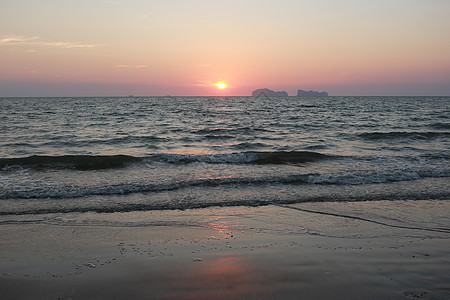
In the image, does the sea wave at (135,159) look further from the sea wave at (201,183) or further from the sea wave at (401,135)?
the sea wave at (401,135)

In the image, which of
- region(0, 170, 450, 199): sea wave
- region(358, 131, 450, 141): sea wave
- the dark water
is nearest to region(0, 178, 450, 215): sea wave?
the dark water

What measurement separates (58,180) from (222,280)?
7602 mm

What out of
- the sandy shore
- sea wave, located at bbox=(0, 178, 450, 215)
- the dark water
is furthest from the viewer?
the dark water

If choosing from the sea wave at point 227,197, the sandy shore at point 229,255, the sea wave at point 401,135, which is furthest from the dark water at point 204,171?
the sandy shore at point 229,255

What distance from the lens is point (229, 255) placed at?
172 inches

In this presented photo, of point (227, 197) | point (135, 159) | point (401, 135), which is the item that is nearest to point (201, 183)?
point (227, 197)

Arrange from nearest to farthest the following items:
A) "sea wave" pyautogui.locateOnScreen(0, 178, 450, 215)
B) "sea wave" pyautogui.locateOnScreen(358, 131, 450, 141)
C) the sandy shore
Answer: the sandy shore, "sea wave" pyautogui.locateOnScreen(0, 178, 450, 215), "sea wave" pyautogui.locateOnScreen(358, 131, 450, 141)

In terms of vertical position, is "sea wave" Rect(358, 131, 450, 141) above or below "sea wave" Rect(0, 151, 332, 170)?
above

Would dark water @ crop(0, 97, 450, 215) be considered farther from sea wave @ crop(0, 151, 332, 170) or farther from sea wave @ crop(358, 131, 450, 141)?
sea wave @ crop(358, 131, 450, 141)

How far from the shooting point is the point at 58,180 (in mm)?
9430

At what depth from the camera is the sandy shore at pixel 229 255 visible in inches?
137

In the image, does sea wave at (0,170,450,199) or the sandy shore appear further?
sea wave at (0,170,450,199)

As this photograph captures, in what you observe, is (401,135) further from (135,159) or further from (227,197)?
(227,197)

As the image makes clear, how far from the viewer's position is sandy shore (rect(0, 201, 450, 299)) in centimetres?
348
